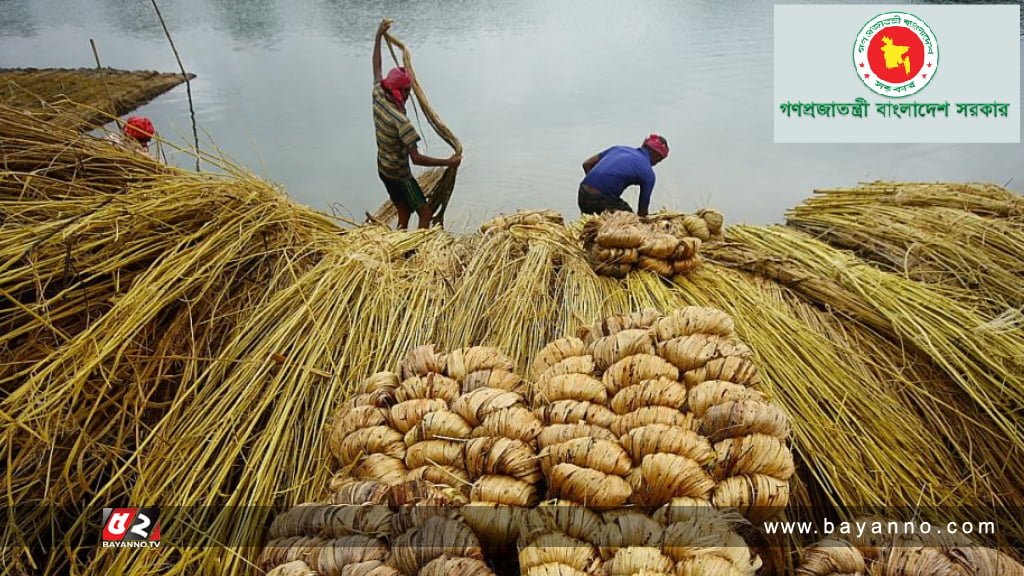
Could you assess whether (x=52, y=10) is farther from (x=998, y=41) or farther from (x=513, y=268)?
(x=998, y=41)

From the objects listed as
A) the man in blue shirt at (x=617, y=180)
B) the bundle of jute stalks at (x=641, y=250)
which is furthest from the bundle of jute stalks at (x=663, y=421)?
the man in blue shirt at (x=617, y=180)

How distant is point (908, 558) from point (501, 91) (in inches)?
272

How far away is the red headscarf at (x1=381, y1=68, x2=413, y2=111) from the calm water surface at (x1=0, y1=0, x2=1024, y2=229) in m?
0.82

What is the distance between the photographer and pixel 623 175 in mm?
3990

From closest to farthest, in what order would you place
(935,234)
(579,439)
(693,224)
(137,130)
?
(579,439) → (137,130) → (693,224) → (935,234)

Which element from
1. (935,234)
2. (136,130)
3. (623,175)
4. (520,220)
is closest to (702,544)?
(520,220)

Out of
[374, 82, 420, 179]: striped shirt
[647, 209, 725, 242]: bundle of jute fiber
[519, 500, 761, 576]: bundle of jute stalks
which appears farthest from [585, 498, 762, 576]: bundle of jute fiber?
[374, 82, 420, 179]: striped shirt

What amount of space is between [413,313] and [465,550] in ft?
2.89

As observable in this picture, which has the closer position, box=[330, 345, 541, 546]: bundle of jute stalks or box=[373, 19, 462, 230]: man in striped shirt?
box=[330, 345, 541, 546]: bundle of jute stalks

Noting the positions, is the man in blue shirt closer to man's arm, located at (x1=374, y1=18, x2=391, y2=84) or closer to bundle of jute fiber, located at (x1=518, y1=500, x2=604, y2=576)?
man's arm, located at (x1=374, y1=18, x2=391, y2=84)

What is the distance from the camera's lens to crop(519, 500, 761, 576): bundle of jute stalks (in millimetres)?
746

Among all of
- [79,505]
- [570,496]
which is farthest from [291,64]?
[570,496]

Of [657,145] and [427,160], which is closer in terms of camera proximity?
[427,160]

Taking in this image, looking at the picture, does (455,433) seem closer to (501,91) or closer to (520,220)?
(520,220)
